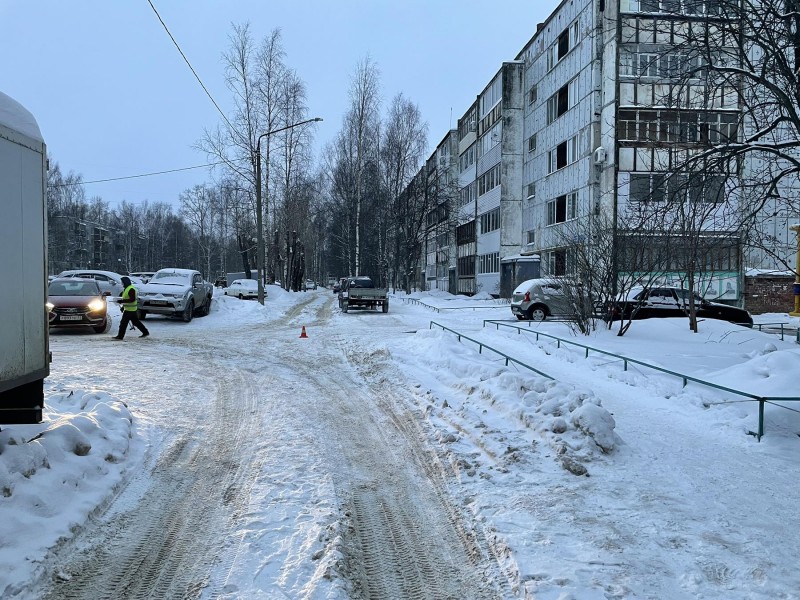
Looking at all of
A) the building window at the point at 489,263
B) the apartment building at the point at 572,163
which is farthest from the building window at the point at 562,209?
the building window at the point at 489,263

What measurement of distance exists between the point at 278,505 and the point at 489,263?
41100 millimetres

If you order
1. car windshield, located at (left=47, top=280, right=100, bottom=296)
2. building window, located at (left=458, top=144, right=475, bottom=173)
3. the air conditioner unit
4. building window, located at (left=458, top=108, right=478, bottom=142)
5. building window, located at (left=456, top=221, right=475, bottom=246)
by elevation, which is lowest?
car windshield, located at (left=47, top=280, right=100, bottom=296)

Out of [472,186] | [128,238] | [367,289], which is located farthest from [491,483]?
[128,238]

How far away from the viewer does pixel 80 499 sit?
4145 millimetres

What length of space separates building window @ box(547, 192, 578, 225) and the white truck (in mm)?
30247

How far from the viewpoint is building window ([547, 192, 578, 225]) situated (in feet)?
109

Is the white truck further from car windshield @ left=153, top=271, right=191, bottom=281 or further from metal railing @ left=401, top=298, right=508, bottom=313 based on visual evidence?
metal railing @ left=401, top=298, right=508, bottom=313

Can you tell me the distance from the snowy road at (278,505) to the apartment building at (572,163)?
27.0ft

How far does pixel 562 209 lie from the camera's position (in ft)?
114

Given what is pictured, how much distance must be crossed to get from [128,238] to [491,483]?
97.3 metres

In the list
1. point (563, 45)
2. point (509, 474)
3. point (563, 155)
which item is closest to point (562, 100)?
point (563, 45)

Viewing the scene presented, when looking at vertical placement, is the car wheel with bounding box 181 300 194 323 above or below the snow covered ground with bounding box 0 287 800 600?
above

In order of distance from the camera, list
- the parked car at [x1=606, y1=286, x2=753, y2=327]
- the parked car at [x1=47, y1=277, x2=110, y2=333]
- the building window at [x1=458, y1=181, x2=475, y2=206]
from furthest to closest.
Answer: the building window at [x1=458, y1=181, x2=475, y2=206] < the parked car at [x1=606, y1=286, x2=753, y2=327] < the parked car at [x1=47, y1=277, x2=110, y2=333]

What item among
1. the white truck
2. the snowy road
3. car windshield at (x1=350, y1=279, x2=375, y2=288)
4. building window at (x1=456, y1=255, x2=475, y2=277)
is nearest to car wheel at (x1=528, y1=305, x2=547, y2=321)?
car windshield at (x1=350, y1=279, x2=375, y2=288)
